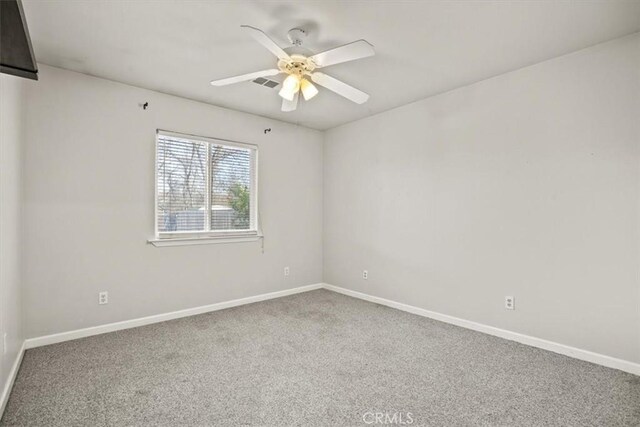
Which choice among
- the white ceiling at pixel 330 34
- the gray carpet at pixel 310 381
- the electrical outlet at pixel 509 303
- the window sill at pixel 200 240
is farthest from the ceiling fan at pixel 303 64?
the electrical outlet at pixel 509 303

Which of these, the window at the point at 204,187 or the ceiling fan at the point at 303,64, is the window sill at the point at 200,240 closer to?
the window at the point at 204,187

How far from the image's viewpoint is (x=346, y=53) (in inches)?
85.4

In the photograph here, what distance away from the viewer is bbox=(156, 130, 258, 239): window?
3.61m

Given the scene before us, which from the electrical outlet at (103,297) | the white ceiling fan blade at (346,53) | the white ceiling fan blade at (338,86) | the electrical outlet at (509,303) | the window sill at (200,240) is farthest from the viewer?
the window sill at (200,240)

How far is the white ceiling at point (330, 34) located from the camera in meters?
2.12

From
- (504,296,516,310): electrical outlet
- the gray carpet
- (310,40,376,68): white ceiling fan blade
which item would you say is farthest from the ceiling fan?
(504,296,516,310): electrical outlet

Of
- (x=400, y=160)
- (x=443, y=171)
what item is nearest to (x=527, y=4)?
(x=443, y=171)

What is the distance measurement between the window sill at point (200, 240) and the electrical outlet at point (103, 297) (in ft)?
2.03

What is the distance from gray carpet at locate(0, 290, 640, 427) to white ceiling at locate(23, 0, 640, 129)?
245 cm

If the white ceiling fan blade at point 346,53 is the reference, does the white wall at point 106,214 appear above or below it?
below

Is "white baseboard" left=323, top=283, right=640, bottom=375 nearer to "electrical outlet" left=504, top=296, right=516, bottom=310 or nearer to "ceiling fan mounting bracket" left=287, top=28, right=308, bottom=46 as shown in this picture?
"electrical outlet" left=504, top=296, right=516, bottom=310

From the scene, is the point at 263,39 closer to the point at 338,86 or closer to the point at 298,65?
the point at 298,65

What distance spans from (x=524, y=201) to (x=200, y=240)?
11.0ft

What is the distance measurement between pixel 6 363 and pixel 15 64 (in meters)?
1.78
